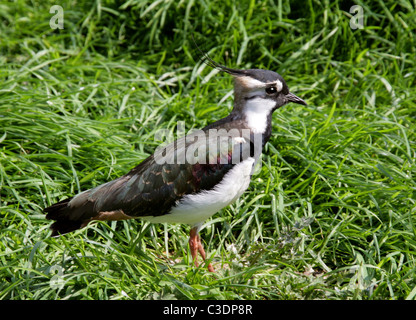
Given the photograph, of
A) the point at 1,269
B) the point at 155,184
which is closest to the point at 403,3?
the point at 155,184

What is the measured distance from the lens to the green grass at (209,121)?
3707mm

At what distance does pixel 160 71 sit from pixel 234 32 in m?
0.80

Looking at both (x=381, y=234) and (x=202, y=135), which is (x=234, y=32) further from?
(x=381, y=234)

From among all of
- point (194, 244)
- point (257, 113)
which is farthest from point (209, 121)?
point (194, 244)

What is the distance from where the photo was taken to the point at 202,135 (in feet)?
12.6

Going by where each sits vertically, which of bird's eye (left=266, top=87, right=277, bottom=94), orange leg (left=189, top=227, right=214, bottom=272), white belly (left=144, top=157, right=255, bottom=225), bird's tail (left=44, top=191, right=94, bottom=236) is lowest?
orange leg (left=189, top=227, right=214, bottom=272)

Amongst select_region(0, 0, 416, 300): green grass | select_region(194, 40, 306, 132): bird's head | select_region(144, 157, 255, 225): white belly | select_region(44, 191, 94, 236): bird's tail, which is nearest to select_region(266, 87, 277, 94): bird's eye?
select_region(194, 40, 306, 132): bird's head

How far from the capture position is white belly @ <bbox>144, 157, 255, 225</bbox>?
144 inches

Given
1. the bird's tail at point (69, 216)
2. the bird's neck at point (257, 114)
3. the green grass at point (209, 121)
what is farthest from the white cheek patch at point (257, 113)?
the bird's tail at point (69, 216)

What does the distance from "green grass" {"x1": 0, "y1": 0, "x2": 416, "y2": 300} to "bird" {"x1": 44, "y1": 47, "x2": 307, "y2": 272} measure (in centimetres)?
22

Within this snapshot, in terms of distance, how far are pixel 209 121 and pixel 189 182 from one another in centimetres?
140

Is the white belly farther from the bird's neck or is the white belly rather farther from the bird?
the bird's neck

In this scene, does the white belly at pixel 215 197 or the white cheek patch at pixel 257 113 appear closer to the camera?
the white belly at pixel 215 197

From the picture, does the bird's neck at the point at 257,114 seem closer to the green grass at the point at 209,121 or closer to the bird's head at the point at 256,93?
the bird's head at the point at 256,93
